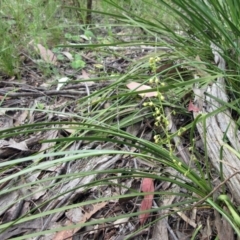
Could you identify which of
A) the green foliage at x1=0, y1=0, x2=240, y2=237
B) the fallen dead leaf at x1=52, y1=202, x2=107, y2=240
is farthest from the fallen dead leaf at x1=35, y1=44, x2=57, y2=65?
the fallen dead leaf at x1=52, y1=202, x2=107, y2=240

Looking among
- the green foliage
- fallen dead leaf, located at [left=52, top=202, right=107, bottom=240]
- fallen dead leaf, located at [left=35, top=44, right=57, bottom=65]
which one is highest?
the green foliage

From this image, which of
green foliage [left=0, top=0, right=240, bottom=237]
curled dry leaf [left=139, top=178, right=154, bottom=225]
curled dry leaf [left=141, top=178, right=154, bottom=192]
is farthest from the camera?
curled dry leaf [left=141, top=178, right=154, bottom=192]

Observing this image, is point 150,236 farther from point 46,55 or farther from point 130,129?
point 46,55

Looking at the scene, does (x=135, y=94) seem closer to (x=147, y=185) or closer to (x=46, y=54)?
(x=147, y=185)

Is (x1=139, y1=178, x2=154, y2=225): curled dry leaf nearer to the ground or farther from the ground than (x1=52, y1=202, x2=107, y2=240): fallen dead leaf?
farther from the ground

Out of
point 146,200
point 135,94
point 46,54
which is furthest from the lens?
point 46,54

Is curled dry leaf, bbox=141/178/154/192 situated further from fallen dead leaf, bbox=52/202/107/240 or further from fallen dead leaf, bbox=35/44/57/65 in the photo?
fallen dead leaf, bbox=35/44/57/65

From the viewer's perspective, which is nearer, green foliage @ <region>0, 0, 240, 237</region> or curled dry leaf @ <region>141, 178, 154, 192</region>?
green foliage @ <region>0, 0, 240, 237</region>

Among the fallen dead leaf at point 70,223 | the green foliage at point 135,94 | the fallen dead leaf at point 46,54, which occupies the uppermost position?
the green foliage at point 135,94

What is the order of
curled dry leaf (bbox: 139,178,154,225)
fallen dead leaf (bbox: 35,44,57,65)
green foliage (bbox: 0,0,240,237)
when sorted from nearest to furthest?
1. green foliage (bbox: 0,0,240,237)
2. curled dry leaf (bbox: 139,178,154,225)
3. fallen dead leaf (bbox: 35,44,57,65)

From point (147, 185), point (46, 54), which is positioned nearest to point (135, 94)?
point (147, 185)

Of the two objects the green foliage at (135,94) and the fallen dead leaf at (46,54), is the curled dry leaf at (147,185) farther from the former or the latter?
the fallen dead leaf at (46,54)

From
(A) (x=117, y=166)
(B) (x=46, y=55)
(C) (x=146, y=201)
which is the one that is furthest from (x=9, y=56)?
(C) (x=146, y=201)

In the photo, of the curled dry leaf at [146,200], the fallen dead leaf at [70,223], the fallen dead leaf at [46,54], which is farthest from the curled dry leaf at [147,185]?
the fallen dead leaf at [46,54]
